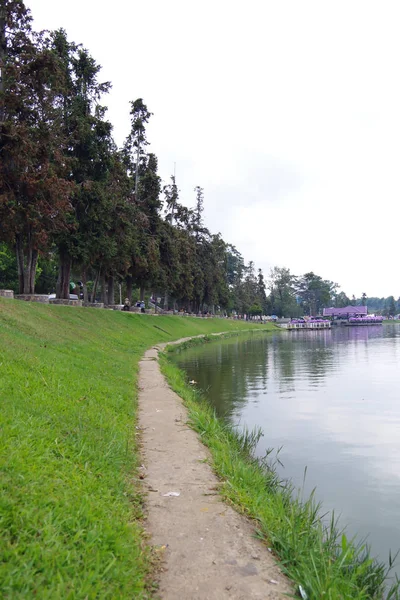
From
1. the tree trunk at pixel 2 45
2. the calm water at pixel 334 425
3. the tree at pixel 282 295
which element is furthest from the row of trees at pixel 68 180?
the tree at pixel 282 295

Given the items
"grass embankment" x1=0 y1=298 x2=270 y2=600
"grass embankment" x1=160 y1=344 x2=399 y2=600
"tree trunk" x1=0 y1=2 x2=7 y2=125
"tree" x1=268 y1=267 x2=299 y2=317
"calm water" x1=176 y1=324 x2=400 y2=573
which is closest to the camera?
"grass embankment" x1=0 y1=298 x2=270 y2=600

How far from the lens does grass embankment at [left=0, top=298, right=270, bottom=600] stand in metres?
3.16

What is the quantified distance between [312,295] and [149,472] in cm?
15213

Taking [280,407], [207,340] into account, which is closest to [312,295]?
[207,340]

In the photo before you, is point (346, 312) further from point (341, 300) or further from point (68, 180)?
point (68, 180)

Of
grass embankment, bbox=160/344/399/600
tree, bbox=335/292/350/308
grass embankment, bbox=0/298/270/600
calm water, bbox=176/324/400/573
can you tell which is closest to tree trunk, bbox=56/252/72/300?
calm water, bbox=176/324/400/573

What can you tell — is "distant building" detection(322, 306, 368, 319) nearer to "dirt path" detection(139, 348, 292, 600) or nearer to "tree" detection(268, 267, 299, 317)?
"tree" detection(268, 267, 299, 317)

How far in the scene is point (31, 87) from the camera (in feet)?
67.9

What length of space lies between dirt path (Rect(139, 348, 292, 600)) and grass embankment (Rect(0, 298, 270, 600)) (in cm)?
23

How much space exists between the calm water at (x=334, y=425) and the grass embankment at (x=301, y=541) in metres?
0.67

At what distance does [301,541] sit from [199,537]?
1.01m

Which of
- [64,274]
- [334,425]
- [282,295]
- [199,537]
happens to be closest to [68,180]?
[64,274]

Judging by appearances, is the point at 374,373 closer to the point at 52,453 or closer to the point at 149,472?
the point at 149,472

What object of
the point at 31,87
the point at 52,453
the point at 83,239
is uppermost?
the point at 31,87
